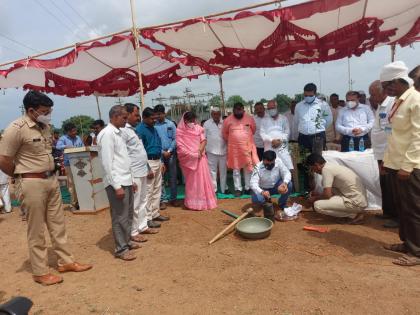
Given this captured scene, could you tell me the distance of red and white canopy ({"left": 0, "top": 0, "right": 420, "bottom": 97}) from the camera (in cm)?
472

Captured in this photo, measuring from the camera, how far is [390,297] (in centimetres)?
269

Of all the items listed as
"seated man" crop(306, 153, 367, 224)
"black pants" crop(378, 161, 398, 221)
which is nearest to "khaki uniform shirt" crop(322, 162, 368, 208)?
"seated man" crop(306, 153, 367, 224)

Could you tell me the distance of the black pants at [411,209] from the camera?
3.19 metres

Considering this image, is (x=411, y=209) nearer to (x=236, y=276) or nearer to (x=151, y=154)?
(x=236, y=276)

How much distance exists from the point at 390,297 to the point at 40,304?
3044mm

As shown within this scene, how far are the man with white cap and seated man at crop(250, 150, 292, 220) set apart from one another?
1682 millimetres

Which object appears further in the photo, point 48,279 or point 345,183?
Answer: point 345,183

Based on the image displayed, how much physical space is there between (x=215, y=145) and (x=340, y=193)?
2.60 meters

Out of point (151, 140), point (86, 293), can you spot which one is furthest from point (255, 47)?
point (86, 293)

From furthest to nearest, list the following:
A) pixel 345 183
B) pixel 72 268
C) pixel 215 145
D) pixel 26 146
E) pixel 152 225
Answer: pixel 215 145 → pixel 152 225 → pixel 345 183 → pixel 72 268 → pixel 26 146

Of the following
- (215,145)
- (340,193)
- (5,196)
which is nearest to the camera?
(340,193)

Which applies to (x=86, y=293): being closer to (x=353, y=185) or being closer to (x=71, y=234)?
(x=71, y=234)

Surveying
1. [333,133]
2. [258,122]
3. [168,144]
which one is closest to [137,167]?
[168,144]

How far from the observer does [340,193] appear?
463 cm
